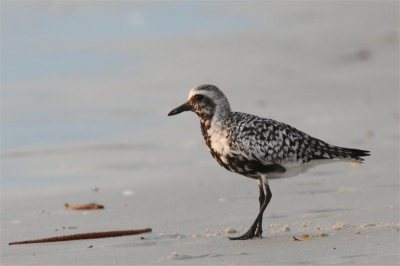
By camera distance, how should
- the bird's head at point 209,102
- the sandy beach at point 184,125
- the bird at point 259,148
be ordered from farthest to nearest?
the bird's head at point 209,102
the bird at point 259,148
the sandy beach at point 184,125

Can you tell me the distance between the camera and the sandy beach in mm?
6738

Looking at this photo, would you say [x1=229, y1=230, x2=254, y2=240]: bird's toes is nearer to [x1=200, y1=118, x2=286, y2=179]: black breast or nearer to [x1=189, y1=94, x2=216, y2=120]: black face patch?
[x1=200, y1=118, x2=286, y2=179]: black breast

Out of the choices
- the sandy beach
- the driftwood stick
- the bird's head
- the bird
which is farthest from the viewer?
the bird's head

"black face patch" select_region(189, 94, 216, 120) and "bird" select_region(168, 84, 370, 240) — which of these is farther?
"black face patch" select_region(189, 94, 216, 120)

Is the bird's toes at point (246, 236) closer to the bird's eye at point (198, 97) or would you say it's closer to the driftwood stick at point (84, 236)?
the driftwood stick at point (84, 236)

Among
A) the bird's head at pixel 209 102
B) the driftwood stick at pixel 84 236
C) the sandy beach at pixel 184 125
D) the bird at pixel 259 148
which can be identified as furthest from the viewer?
the bird's head at pixel 209 102

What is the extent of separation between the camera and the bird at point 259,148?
704 cm

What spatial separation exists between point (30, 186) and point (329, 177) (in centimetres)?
368

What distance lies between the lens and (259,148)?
704cm

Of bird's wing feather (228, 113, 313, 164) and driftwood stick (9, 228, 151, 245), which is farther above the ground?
bird's wing feather (228, 113, 313, 164)

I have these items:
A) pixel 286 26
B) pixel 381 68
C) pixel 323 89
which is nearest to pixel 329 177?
pixel 323 89

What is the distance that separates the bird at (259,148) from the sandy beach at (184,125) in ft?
1.76

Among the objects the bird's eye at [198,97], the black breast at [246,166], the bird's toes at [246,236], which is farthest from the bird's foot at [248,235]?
the bird's eye at [198,97]

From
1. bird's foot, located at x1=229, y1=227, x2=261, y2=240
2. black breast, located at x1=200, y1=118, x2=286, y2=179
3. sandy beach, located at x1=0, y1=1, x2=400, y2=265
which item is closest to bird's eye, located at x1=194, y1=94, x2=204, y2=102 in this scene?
black breast, located at x1=200, y1=118, x2=286, y2=179
